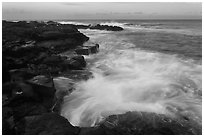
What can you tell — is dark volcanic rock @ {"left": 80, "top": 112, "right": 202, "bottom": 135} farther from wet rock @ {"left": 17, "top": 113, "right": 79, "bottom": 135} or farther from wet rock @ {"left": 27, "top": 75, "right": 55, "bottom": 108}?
wet rock @ {"left": 27, "top": 75, "right": 55, "bottom": 108}

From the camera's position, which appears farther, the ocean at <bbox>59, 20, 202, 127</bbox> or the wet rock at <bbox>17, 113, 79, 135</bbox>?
the ocean at <bbox>59, 20, 202, 127</bbox>

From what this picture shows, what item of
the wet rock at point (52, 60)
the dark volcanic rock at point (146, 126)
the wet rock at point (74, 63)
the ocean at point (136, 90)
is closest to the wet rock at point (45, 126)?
the dark volcanic rock at point (146, 126)

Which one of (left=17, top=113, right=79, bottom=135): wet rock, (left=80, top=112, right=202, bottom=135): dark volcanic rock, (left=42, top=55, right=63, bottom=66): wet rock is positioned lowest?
(left=80, top=112, right=202, bottom=135): dark volcanic rock

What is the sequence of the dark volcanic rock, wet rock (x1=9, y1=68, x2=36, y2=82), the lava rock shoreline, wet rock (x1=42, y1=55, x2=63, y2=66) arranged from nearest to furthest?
the lava rock shoreline, the dark volcanic rock, wet rock (x1=9, y1=68, x2=36, y2=82), wet rock (x1=42, y1=55, x2=63, y2=66)

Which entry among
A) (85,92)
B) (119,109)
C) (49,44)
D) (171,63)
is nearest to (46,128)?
(119,109)

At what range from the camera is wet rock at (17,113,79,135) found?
17.0ft

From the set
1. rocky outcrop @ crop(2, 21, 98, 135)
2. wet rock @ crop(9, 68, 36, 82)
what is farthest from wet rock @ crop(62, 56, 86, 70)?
wet rock @ crop(9, 68, 36, 82)

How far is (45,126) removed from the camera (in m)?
5.32

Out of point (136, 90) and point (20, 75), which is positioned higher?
point (20, 75)

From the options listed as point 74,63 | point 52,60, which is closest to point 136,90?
point 74,63

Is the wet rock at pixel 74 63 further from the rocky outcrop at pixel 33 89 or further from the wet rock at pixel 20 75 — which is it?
the wet rock at pixel 20 75

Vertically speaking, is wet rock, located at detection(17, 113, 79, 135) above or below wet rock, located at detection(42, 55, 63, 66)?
below

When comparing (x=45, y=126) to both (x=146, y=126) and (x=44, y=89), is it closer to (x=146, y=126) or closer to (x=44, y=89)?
(x=44, y=89)

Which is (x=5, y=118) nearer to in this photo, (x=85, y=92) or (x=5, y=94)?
(x=5, y=94)
